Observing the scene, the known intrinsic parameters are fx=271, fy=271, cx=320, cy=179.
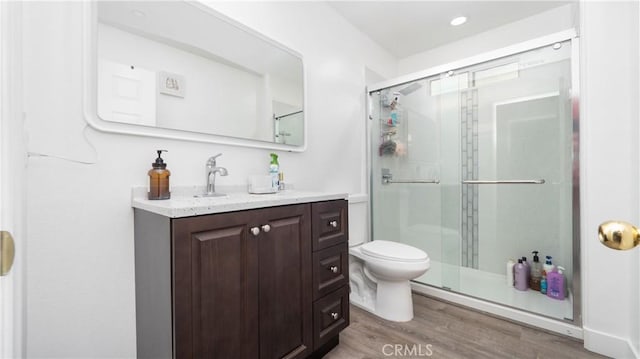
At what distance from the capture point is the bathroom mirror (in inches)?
43.2

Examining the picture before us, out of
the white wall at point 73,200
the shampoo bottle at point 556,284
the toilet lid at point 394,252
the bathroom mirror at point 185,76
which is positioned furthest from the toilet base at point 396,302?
the white wall at point 73,200

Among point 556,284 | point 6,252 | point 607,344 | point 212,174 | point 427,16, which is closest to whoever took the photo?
point 6,252

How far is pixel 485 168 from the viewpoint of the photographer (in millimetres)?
2184

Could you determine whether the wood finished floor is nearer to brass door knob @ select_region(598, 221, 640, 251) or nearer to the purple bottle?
the purple bottle

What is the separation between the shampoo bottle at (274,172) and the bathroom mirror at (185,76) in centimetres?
10

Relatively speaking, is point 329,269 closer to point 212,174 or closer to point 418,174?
point 212,174

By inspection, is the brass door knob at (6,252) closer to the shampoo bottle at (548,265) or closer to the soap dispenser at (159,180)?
the soap dispenser at (159,180)

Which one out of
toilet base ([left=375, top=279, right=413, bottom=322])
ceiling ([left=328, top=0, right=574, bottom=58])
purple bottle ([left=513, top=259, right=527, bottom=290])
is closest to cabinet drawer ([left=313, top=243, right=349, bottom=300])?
toilet base ([left=375, top=279, right=413, bottom=322])

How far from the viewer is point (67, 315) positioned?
1.00 metres

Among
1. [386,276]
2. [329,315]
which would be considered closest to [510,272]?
[386,276]

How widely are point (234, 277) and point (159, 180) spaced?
1.71 feet

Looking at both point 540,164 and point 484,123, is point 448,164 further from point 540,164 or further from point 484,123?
point 540,164

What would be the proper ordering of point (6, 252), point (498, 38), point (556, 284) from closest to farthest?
1. point (6, 252)
2. point (556, 284)
3. point (498, 38)

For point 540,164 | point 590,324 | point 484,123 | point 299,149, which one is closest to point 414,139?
point 484,123
